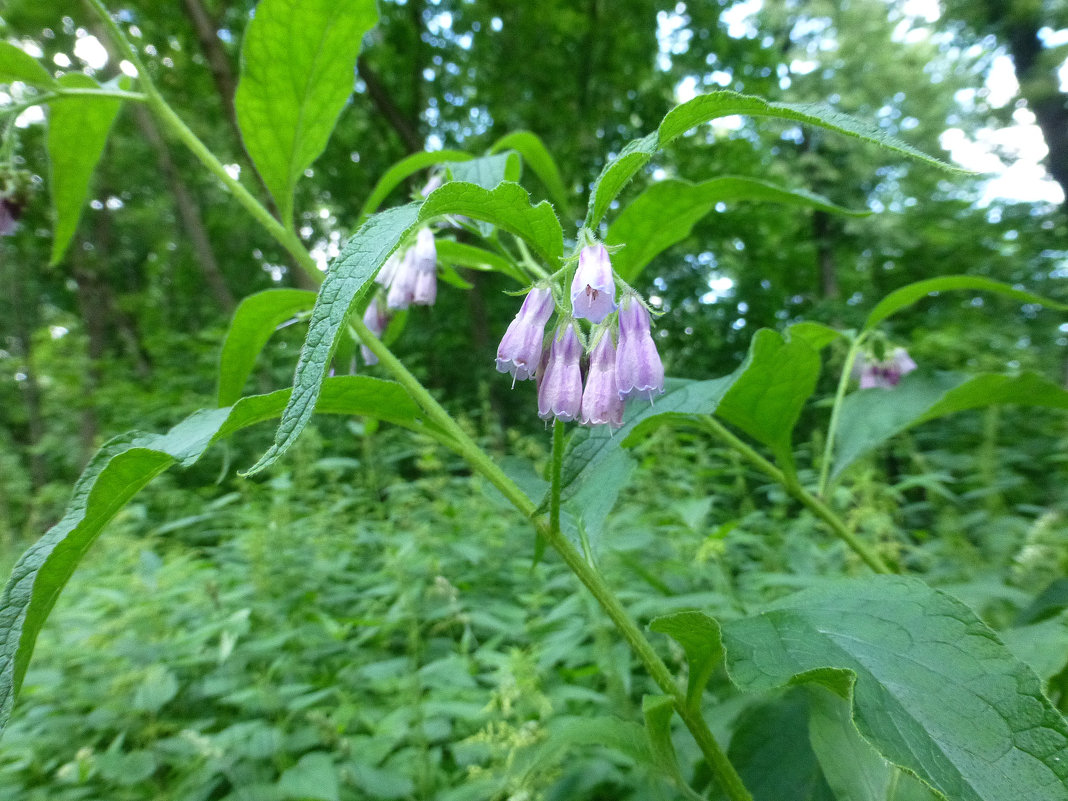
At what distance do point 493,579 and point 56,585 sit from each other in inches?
70.0

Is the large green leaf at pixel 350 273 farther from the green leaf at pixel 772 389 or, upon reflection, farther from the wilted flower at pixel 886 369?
the wilted flower at pixel 886 369

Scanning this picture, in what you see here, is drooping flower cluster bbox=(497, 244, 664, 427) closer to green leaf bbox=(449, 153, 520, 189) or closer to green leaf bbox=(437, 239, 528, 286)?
green leaf bbox=(449, 153, 520, 189)

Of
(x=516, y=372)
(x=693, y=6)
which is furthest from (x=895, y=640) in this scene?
(x=693, y=6)

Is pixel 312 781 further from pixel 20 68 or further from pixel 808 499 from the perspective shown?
pixel 20 68

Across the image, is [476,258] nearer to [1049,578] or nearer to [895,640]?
[895,640]

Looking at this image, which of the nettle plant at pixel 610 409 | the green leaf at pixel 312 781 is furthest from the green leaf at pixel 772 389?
the green leaf at pixel 312 781

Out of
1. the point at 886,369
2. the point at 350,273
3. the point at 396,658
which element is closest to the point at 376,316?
the point at 350,273

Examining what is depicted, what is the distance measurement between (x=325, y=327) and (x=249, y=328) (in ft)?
2.41

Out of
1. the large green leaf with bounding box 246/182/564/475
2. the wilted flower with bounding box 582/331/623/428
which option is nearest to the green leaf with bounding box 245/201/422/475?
the large green leaf with bounding box 246/182/564/475

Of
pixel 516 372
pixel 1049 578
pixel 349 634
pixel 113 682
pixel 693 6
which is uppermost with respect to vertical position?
pixel 693 6

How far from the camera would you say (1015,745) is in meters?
0.62

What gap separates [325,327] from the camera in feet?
1.77

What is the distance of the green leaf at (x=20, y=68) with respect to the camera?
42.3 inches

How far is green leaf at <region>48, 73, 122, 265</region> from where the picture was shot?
125 centimetres
